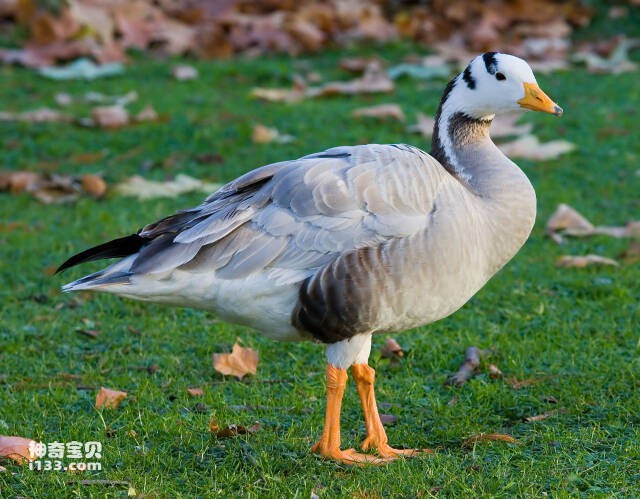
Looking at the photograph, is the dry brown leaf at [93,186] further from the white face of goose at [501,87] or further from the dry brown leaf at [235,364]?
the white face of goose at [501,87]

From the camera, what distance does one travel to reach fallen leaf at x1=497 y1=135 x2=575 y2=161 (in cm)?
929

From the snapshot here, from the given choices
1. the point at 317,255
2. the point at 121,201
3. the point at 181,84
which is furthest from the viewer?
the point at 181,84

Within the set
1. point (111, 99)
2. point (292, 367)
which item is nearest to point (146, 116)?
point (111, 99)

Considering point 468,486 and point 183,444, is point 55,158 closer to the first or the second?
point 183,444

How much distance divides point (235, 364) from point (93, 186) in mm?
3568

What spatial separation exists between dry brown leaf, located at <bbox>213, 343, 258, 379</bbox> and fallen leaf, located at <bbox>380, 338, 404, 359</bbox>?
78 cm

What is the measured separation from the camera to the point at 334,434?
15.0ft

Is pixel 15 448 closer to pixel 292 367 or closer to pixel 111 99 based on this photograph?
pixel 292 367

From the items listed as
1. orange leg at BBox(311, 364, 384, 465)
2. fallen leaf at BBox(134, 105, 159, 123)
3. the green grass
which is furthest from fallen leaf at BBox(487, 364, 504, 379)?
fallen leaf at BBox(134, 105, 159, 123)

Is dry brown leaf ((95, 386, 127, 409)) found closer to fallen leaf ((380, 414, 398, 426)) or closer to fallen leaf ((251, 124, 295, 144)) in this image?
fallen leaf ((380, 414, 398, 426))

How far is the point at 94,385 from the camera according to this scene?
17.7 ft

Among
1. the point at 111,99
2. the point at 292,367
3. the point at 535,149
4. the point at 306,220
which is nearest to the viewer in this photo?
the point at 306,220

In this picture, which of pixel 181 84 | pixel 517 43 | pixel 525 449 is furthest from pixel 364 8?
pixel 525 449

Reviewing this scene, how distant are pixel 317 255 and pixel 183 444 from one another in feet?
3.51
